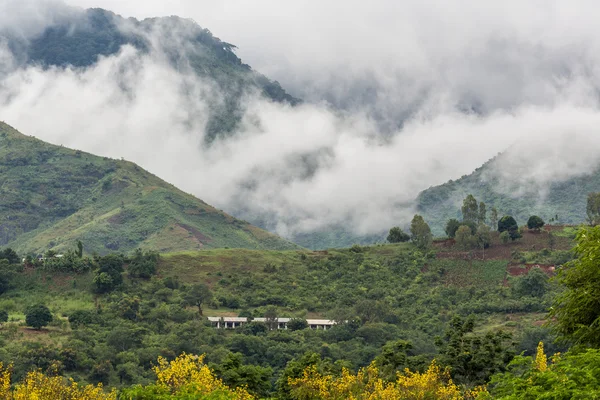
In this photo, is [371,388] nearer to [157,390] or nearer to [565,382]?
[157,390]

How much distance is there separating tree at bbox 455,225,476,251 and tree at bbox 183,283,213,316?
4013 cm

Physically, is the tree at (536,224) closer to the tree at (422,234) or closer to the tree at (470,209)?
the tree at (470,209)

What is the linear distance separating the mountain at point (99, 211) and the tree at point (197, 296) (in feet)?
187

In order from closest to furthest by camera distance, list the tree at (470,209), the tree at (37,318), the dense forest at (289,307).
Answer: the dense forest at (289,307) < the tree at (37,318) < the tree at (470,209)

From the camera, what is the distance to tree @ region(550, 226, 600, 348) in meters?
27.0

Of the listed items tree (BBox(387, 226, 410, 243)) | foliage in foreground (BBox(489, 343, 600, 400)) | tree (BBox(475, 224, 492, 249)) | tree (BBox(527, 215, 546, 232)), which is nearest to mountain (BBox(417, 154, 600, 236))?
tree (BBox(387, 226, 410, 243))

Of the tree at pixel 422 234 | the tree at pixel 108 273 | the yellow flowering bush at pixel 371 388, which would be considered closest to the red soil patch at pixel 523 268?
the tree at pixel 422 234

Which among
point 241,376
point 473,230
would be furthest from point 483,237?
point 241,376

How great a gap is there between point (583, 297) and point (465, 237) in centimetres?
8736

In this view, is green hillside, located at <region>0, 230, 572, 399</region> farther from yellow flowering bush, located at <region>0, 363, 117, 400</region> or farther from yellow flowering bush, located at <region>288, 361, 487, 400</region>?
yellow flowering bush, located at <region>0, 363, 117, 400</region>

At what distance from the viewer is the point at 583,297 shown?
27.4m

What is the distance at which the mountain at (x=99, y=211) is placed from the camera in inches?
6422

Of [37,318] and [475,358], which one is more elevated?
[37,318]

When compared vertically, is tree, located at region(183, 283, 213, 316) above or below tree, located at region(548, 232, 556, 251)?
below
